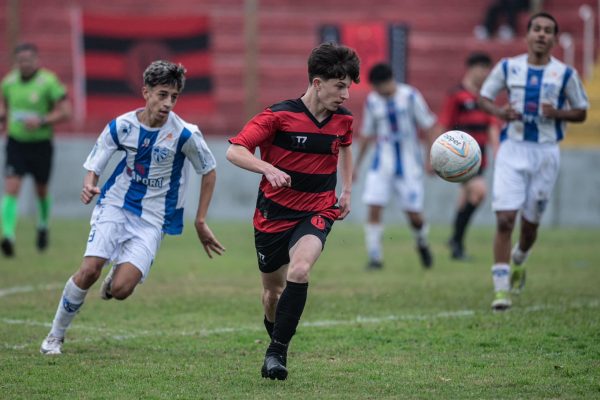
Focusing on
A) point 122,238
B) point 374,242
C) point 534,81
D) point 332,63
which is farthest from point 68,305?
point 374,242

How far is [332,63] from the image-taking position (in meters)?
6.45

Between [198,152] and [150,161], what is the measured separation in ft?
1.09

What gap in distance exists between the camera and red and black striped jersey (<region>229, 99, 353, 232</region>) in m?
6.57

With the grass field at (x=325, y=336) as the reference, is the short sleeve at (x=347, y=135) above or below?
above

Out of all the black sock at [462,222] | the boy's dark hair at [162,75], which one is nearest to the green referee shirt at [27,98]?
the black sock at [462,222]

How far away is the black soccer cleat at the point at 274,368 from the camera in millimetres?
6088

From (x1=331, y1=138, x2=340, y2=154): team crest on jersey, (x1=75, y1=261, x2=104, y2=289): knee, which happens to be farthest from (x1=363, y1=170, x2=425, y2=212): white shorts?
(x1=75, y1=261, x2=104, y2=289): knee

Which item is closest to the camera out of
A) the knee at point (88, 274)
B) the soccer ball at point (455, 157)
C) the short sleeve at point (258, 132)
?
the short sleeve at point (258, 132)

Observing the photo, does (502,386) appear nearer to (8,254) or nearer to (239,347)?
(239,347)

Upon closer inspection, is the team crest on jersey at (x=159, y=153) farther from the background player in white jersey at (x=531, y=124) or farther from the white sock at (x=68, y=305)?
the background player in white jersey at (x=531, y=124)

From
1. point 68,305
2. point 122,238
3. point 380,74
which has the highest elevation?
point 380,74

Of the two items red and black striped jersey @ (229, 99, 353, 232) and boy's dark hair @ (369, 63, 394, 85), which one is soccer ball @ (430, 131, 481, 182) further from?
boy's dark hair @ (369, 63, 394, 85)

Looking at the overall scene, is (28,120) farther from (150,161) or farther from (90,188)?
(90,188)

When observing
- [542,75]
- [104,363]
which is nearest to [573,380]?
[104,363]
